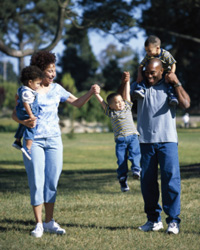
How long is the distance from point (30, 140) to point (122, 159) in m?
1.44

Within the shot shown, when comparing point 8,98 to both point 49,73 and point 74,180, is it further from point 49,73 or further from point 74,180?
point 49,73

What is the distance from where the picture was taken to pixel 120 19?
14453 millimetres

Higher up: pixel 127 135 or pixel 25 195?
pixel 127 135

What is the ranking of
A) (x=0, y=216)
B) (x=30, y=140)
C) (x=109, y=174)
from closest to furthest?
(x=30, y=140) < (x=0, y=216) < (x=109, y=174)

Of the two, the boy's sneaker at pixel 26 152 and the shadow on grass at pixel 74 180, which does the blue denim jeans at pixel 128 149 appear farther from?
the shadow on grass at pixel 74 180

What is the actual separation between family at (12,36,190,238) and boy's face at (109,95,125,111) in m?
0.34

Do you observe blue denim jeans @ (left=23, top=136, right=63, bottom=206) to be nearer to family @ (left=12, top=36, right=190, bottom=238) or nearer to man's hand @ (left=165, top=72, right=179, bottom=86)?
family @ (left=12, top=36, right=190, bottom=238)

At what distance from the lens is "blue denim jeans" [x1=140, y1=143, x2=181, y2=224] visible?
17.4 ft

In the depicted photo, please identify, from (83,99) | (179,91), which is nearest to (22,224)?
(83,99)

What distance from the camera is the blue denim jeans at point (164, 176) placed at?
209 inches

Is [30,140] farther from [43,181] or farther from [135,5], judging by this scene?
[135,5]

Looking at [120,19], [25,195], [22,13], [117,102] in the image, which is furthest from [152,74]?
[22,13]

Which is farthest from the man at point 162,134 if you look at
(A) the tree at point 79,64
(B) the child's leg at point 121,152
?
(A) the tree at point 79,64

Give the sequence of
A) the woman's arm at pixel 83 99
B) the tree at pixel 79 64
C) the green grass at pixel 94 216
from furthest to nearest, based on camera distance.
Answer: the tree at pixel 79 64 < the woman's arm at pixel 83 99 < the green grass at pixel 94 216
